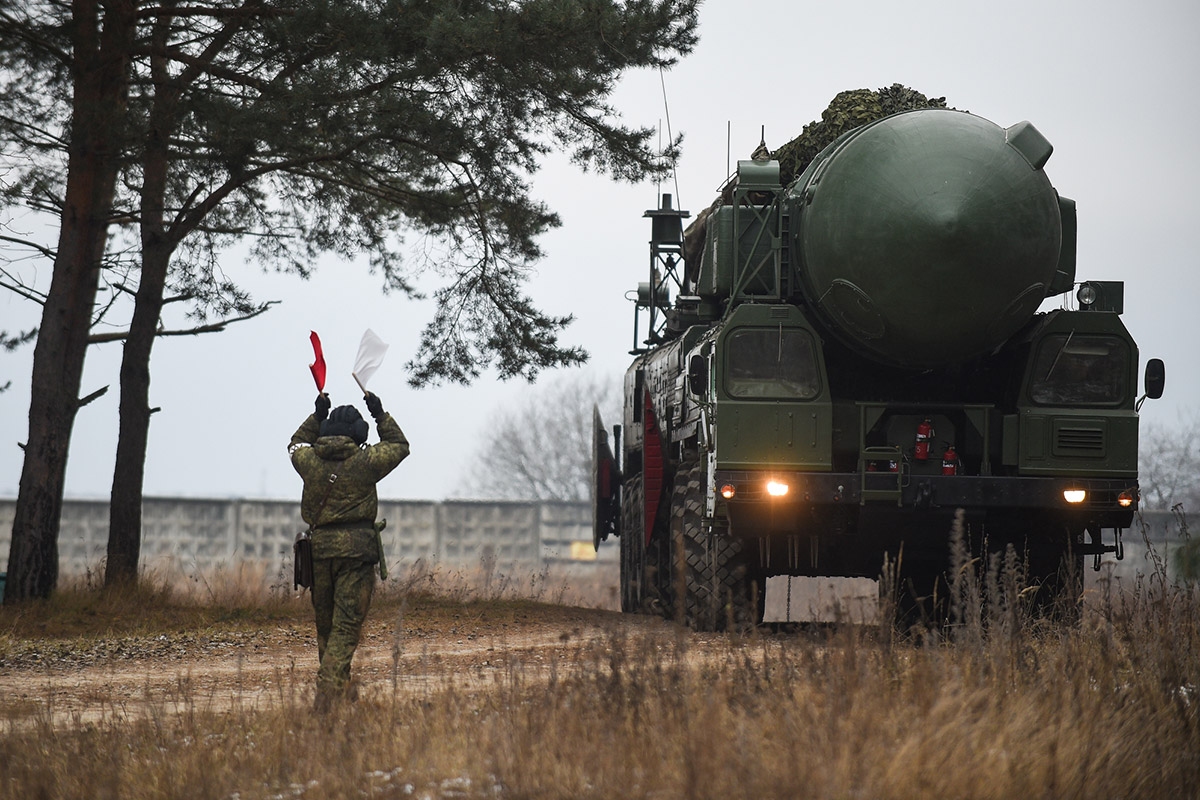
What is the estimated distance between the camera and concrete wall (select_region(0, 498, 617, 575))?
44.3 metres

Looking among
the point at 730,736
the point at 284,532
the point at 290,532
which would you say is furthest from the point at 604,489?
the point at 290,532

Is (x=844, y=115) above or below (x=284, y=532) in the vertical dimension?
above

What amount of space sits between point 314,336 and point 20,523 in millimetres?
8198

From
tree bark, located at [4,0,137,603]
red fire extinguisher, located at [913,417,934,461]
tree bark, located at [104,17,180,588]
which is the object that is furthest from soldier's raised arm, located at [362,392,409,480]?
tree bark, located at [104,17,180,588]

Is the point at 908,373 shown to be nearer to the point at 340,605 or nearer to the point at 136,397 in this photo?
the point at 340,605

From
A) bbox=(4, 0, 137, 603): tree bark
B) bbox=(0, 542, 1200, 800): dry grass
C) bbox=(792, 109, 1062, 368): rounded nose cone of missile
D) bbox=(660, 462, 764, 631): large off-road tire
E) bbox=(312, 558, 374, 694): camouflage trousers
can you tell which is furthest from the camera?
bbox=(4, 0, 137, 603): tree bark

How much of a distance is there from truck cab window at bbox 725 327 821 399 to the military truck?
0.05ft

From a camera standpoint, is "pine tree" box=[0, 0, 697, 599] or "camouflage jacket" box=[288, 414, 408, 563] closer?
"camouflage jacket" box=[288, 414, 408, 563]

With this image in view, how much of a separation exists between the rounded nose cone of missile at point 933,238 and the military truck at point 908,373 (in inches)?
0.6

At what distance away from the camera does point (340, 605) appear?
25.4ft

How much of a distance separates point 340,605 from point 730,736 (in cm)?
293

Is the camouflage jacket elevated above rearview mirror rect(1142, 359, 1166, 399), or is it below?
below

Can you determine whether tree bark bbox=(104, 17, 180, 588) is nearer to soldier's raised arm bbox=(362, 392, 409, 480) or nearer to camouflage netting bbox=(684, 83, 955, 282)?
camouflage netting bbox=(684, 83, 955, 282)

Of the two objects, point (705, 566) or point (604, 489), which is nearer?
point (705, 566)
